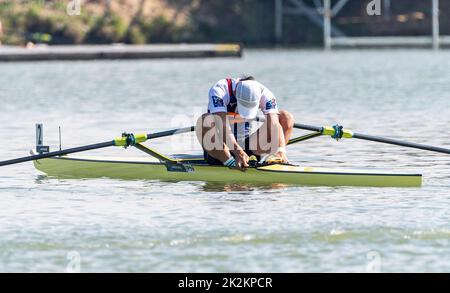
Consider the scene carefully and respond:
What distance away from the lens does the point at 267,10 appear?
3863 inches

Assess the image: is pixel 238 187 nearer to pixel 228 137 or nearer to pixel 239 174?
pixel 239 174

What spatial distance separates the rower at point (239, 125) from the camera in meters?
19.1

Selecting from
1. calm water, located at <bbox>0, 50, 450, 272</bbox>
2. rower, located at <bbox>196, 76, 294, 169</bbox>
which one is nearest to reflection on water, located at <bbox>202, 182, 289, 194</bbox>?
calm water, located at <bbox>0, 50, 450, 272</bbox>

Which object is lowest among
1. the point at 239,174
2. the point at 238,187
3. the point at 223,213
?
the point at 223,213

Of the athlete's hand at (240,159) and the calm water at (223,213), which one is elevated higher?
the athlete's hand at (240,159)

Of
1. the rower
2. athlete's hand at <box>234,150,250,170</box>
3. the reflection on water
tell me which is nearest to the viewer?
the rower

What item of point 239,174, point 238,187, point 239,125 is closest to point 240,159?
point 239,174

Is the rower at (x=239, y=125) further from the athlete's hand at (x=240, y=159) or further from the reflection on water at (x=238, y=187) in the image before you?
the reflection on water at (x=238, y=187)

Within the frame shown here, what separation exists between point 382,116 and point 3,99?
13.3 m

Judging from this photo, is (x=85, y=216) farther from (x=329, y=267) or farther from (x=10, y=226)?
(x=329, y=267)

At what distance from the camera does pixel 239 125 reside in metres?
19.6

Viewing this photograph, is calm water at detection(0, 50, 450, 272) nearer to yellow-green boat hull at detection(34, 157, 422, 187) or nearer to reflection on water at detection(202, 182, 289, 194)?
reflection on water at detection(202, 182, 289, 194)

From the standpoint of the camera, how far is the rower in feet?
62.6

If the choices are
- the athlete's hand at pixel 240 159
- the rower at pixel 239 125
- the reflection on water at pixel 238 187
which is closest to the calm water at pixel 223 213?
the reflection on water at pixel 238 187
